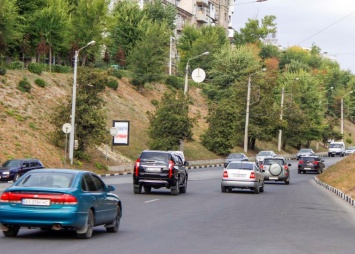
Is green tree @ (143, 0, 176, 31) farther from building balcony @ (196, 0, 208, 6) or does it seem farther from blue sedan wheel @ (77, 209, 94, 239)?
blue sedan wheel @ (77, 209, 94, 239)

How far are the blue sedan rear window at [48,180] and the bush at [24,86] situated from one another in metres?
51.8

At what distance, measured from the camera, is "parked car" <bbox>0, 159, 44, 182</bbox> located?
43.7 m

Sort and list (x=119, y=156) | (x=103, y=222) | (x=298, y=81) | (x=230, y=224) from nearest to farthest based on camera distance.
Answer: (x=103, y=222) → (x=230, y=224) → (x=119, y=156) → (x=298, y=81)

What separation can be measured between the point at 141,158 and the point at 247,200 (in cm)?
479

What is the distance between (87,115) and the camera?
189ft

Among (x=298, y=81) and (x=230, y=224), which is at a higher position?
(x=298, y=81)

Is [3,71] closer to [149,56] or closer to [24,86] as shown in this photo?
[24,86]

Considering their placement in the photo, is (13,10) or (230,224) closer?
(230,224)

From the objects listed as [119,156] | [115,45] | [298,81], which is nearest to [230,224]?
[119,156]

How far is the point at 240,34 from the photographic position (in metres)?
144

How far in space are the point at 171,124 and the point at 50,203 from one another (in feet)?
186

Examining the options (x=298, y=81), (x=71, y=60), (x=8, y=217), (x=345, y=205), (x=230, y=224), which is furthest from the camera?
(x=298, y=81)

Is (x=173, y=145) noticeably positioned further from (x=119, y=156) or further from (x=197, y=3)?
(x=197, y=3)

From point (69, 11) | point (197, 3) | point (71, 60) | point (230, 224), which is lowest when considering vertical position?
point (230, 224)
